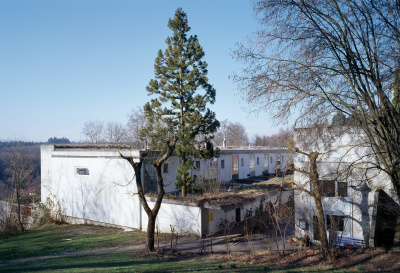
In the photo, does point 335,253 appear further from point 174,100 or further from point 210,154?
point 174,100

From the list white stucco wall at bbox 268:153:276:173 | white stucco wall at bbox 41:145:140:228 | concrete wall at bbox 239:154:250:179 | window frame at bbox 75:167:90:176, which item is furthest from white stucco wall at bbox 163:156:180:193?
white stucco wall at bbox 268:153:276:173

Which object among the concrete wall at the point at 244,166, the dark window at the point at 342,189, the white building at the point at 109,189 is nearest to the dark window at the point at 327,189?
the dark window at the point at 342,189

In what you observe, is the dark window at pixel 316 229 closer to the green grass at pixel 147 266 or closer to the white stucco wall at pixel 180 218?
the green grass at pixel 147 266

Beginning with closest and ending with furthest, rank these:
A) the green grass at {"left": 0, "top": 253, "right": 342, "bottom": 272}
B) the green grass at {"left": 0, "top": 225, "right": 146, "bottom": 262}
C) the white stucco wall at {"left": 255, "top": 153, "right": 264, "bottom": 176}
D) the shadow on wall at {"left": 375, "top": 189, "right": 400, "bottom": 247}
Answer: the green grass at {"left": 0, "top": 253, "right": 342, "bottom": 272} < the shadow on wall at {"left": 375, "top": 189, "right": 400, "bottom": 247} < the green grass at {"left": 0, "top": 225, "right": 146, "bottom": 262} < the white stucco wall at {"left": 255, "top": 153, "right": 264, "bottom": 176}

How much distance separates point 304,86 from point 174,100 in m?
12.0

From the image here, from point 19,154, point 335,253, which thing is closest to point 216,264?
point 335,253

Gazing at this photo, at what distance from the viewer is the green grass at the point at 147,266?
9453mm

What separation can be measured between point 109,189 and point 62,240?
3.94 meters

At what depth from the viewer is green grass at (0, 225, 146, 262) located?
15.5 metres

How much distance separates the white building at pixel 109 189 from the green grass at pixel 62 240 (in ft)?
3.41

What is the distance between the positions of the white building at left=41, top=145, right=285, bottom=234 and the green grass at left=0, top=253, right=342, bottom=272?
16.2ft

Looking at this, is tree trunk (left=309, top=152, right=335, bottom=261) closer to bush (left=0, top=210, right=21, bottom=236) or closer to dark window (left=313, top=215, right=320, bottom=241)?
dark window (left=313, top=215, right=320, bottom=241)

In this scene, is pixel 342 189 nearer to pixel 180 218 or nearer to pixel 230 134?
pixel 180 218

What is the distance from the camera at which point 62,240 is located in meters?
17.7
